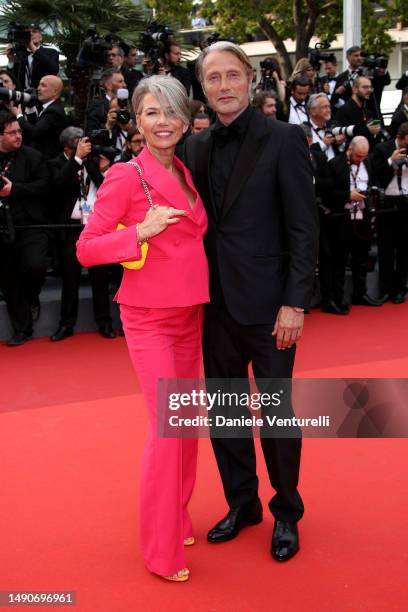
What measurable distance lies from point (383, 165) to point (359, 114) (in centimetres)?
122

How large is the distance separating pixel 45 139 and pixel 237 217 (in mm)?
5289

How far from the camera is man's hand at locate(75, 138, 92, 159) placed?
6840mm

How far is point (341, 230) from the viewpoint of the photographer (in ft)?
26.3

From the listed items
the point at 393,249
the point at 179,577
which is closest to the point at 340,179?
the point at 393,249

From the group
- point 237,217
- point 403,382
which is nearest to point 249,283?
point 237,217

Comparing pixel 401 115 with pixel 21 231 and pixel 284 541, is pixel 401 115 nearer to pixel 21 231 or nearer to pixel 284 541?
pixel 21 231

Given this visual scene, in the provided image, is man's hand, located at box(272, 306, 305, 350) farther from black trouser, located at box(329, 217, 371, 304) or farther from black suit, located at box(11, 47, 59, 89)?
black suit, located at box(11, 47, 59, 89)

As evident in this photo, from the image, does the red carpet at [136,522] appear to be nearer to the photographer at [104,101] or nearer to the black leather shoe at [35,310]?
the black leather shoe at [35,310]

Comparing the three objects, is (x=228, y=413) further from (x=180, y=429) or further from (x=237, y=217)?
(x=237, y=217)

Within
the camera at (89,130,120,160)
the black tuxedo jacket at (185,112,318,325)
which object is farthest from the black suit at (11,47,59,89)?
the black tuxedo jacket at (185,112,318,325)

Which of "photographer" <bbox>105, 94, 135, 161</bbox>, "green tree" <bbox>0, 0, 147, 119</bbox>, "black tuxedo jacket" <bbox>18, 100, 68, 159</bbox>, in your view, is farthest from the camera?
"green tree" <bbox>0, 0, 147, 119</bbox>

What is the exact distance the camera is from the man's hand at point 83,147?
684 cm

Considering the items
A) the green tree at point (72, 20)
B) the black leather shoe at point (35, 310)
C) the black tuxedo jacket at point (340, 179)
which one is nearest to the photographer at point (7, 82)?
the black leather shoe at point (35, 310)

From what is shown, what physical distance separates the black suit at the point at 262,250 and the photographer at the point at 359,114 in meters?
6.31
